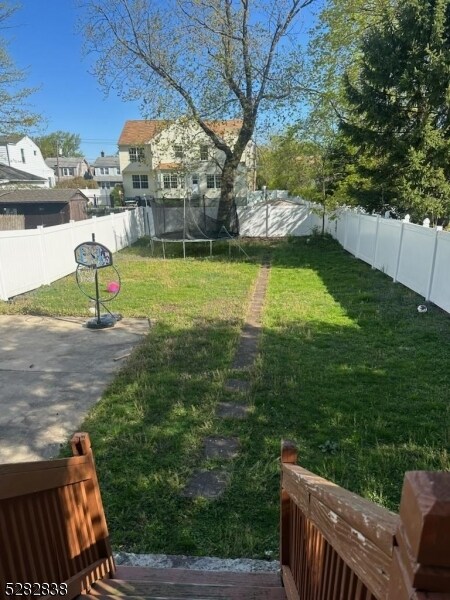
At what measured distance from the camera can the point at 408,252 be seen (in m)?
8.05

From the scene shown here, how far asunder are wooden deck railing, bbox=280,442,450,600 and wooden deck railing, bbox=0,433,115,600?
0.89 m

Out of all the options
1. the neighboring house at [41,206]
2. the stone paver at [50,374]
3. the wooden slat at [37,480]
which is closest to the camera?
the wooden slat at [37,480]

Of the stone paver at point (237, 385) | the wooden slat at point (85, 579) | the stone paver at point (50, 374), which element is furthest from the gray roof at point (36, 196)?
the wooden slat at point (85, 579)

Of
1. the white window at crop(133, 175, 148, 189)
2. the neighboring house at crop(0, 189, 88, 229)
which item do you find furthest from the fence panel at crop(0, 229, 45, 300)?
the white window at crop(133, 175, 148, 189)

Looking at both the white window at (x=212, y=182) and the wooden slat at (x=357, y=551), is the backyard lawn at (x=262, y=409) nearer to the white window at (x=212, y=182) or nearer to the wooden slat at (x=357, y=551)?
the wooden slat at (x=357, y=551)

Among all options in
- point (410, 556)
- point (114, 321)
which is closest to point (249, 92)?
point (114, 321)

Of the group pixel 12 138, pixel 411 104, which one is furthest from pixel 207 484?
pixel 12 138

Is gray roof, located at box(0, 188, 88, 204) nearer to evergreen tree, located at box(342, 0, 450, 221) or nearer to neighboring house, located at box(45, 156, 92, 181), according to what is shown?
evergreen tree, located at box(342, 0, 450, 221)

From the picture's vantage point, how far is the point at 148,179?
37.5m

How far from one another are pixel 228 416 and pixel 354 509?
2.88m

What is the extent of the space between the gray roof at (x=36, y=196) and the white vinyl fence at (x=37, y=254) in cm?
1598

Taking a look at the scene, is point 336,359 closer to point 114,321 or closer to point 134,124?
point 114,321

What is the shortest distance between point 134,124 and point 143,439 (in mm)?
39598

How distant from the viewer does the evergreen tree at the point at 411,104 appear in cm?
912
